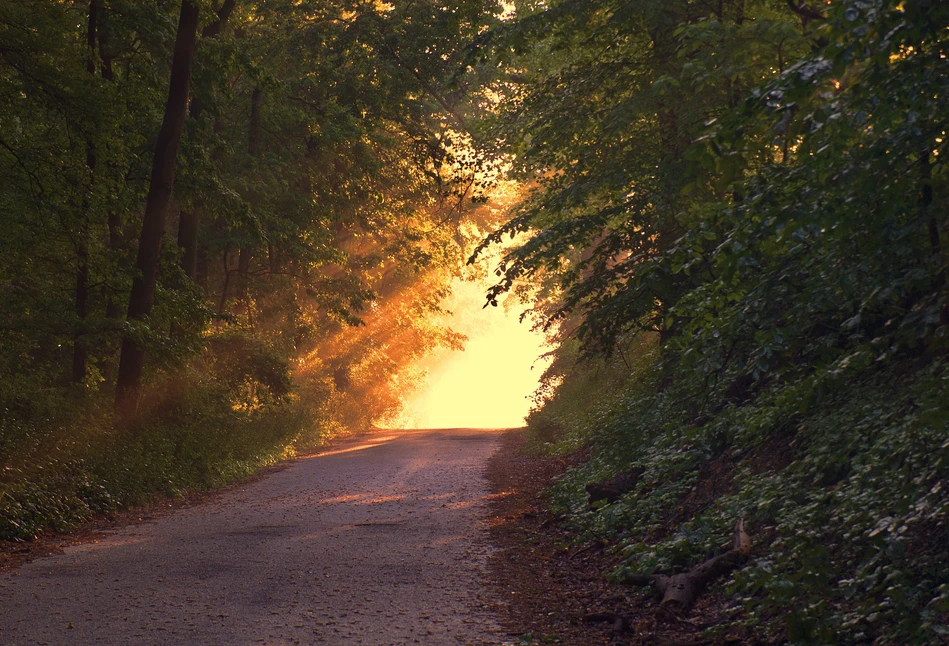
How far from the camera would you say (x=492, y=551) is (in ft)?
31.1

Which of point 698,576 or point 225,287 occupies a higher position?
point 225,287

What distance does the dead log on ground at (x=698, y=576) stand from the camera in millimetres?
6480

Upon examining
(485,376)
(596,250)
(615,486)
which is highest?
(485,376)

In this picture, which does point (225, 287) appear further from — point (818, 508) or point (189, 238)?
point (818, 508)

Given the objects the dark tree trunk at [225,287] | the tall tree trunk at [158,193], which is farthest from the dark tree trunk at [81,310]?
Answer: the dark tree trunk at [225,287]

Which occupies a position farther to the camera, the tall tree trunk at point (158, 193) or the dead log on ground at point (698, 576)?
the tall tree trunk at point (158, 193)

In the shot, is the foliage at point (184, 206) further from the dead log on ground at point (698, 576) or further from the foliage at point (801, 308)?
the dead log on ground at point (698, 576)

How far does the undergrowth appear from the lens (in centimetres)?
471

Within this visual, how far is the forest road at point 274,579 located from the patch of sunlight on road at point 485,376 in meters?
78.6

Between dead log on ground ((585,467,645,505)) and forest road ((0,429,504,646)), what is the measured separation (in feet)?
5.25

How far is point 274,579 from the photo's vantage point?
7.98m

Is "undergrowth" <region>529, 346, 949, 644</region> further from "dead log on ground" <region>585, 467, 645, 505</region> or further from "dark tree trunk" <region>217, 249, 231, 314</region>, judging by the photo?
"dark tree trunk" <region>217, 249, 231, 314</region>

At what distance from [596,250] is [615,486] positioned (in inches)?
148

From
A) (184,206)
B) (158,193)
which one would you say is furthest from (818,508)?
(184,206)
